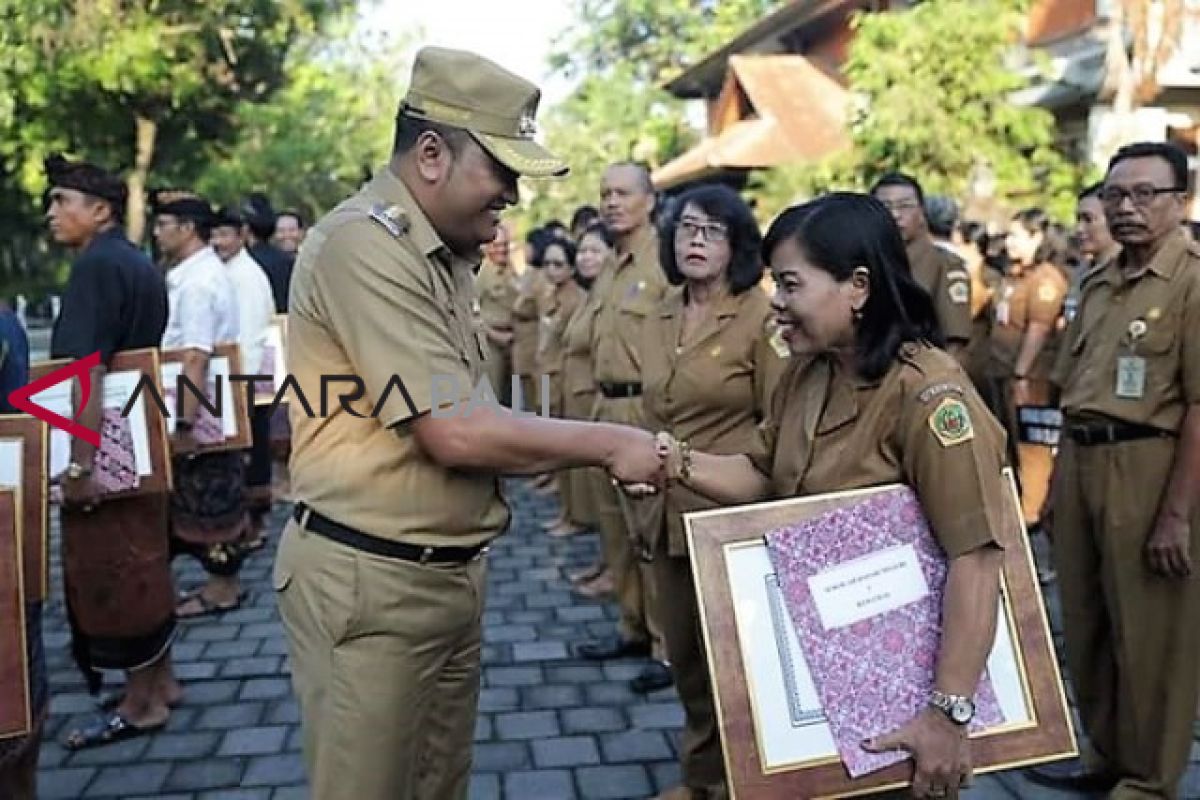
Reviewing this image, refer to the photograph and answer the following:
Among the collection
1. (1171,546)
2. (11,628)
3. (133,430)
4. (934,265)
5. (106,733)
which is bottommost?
(106,733)

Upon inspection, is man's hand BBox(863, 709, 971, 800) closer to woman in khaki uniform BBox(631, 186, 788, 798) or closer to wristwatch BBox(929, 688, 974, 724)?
wristwatch BBox(929, 688, 974, 724)

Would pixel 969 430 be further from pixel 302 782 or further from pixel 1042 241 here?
pixel 1042 241

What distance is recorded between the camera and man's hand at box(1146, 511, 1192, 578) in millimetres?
3340

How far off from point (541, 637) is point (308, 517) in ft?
10.6

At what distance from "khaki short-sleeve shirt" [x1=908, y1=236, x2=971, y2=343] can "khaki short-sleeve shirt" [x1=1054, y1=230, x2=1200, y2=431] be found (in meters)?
1.58

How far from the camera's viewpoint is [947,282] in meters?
5.22

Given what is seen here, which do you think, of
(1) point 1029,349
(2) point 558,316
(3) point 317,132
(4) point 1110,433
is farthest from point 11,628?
(3) point 317,132

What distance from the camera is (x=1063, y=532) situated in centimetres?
379

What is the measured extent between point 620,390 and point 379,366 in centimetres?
300

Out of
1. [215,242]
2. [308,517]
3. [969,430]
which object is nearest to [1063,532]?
[969,430]

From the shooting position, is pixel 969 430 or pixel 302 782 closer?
pixel 969 430

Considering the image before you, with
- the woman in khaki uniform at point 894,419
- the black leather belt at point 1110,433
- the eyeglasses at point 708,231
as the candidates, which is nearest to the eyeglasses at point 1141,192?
the black leather belt at point 1110,433

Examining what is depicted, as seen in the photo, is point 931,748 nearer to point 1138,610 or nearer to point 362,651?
point 362,651

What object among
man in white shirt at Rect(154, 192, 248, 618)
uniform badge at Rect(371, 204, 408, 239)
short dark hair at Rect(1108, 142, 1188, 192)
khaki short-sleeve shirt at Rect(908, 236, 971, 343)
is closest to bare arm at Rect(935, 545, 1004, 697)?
uniform badge at Rect(371, 204, 408, 239)
